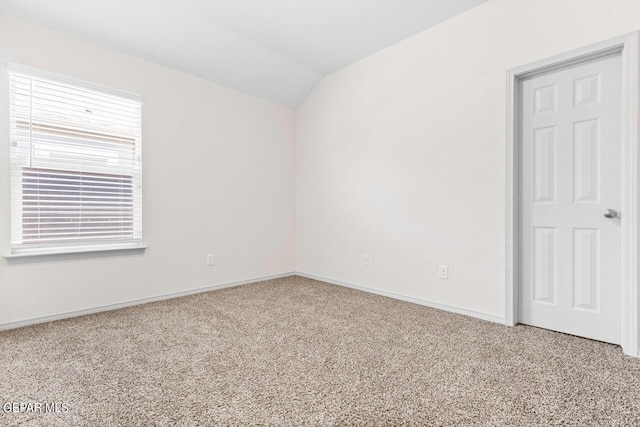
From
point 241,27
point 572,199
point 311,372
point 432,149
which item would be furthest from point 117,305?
point 572,199

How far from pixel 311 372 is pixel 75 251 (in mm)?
2289

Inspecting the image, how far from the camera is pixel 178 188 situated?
3.36 meters

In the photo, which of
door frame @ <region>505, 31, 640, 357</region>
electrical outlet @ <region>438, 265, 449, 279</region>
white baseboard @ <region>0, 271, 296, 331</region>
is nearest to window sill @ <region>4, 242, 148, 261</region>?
white baseboard @ <region>0, 271, 296, 331</region>

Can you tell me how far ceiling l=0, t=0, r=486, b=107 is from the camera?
2562mm

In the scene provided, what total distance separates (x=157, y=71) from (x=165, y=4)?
0.75 m

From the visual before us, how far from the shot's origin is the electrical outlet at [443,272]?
2.91 metres

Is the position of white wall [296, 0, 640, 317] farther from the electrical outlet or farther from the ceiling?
the ceiling

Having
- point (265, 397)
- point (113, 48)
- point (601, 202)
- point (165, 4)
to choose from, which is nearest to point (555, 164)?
point (601, 202)

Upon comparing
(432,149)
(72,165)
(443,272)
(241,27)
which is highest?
(241,27)

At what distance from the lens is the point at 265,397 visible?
1.52 meters

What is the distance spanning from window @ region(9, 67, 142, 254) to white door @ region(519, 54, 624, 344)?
3475 mm

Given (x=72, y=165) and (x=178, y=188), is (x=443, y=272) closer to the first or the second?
(x=178, y=188)

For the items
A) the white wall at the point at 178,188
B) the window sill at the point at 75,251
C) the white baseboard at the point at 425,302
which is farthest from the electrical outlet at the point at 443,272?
the window sill at the point at 75,251

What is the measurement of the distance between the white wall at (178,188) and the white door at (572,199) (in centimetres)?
282
